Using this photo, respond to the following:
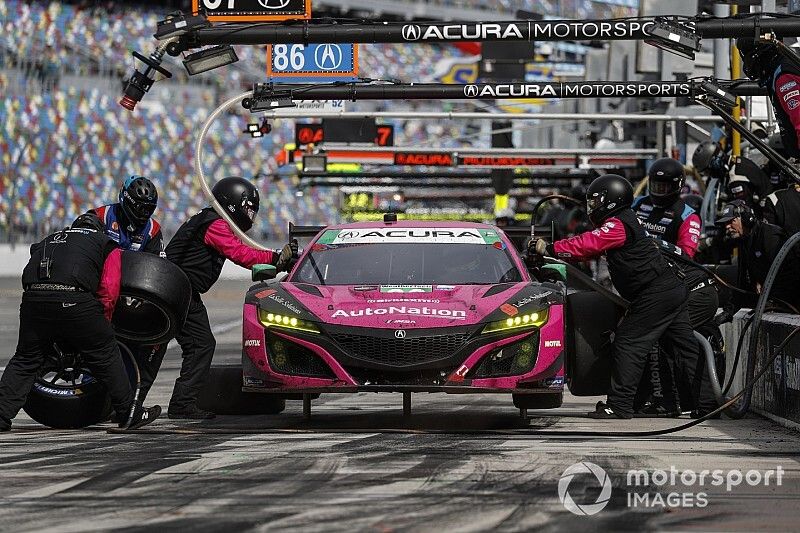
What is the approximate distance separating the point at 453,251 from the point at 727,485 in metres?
4.01

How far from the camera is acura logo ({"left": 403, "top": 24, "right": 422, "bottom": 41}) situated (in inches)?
427

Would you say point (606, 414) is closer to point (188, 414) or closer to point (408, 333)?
point (408, 333)

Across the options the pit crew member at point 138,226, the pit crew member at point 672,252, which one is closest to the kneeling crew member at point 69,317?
the pit crew member at point 138,226

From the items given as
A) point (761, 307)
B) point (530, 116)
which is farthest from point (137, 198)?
point (530, 116)

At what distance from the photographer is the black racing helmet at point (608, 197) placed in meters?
10.1

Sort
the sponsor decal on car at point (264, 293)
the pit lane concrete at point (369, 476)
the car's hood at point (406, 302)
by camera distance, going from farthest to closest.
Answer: the sponsor decal on car at point (264, 293) → the car's hood at point (406, 302) → the pit lane concrete at point (369, 476)

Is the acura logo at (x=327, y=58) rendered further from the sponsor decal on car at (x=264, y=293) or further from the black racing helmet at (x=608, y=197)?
the sponsor decal on car at (x=264, y=293)

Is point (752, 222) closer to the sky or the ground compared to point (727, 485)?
closer to the sky

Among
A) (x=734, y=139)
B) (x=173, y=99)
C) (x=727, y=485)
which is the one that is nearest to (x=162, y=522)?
(x=727, y=485)

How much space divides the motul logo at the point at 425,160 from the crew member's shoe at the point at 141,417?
18.9m

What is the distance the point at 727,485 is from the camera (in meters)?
6.23

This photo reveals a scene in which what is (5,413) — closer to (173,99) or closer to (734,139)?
(734,139)

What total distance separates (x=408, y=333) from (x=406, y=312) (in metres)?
0.21

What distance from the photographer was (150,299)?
9375mm
